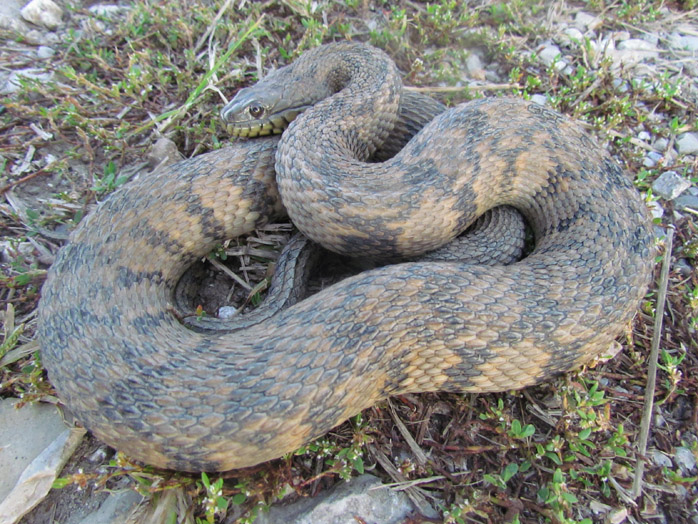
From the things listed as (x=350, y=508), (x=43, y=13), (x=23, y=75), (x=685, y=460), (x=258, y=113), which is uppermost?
(x=43, y=13)

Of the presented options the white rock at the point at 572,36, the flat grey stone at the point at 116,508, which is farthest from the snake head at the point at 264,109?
the white rock at the point at 572,36

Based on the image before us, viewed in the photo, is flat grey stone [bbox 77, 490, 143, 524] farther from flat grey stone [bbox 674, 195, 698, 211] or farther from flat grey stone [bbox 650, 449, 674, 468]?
flat grey stone [bbox 674, 195, 698, 211]

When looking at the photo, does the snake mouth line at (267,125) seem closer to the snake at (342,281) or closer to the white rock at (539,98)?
the snake at (342,281)

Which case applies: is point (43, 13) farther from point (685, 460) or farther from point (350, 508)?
point (685, 460)

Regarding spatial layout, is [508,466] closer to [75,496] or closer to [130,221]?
[75,496]

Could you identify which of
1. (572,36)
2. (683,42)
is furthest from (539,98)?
(683,42)

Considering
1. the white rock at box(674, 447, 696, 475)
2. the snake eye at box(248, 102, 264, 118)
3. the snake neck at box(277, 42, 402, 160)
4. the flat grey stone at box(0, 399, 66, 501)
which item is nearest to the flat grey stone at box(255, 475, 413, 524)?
the flat grey stone at box(0, 399, 66, 501)

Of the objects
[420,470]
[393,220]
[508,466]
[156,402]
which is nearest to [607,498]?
[508,466]
